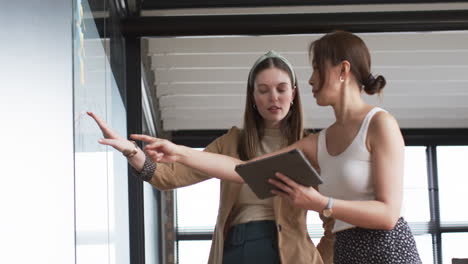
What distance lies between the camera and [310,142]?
9.36ft

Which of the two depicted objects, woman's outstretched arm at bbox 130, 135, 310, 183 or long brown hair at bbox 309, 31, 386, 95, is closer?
long brown hair at bbox 309, 31, 386, 95

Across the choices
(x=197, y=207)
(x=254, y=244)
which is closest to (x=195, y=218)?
(x=197, y=207)

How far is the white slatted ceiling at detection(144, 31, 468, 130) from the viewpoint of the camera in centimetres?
739

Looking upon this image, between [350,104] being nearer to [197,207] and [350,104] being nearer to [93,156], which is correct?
[93,156]

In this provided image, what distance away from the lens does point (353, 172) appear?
8.43ft

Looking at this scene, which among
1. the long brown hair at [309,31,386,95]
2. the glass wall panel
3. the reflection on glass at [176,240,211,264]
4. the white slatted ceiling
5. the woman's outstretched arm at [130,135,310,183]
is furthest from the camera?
the reflection on glass at [176,240,211,264]

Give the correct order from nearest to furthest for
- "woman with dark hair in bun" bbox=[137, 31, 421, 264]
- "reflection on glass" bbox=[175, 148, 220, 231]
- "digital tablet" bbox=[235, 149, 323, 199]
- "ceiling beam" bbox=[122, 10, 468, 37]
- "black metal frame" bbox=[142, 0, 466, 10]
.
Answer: "digital tablet" bbox=[235, 149, 323, 199]
"woman with dark hair in bun" bbox=[137, 31, 421, 264]
"ceiling beam" bbox=[122, 10, 468, 37]
"black metal frame" bbox=[142, 0, 466, 10]
"reflection on glass" bbox=[175, 148, 220, 231]

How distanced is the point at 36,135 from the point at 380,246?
1.11 meters

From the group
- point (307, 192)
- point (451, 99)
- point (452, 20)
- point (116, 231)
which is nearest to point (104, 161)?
point (116, 231)

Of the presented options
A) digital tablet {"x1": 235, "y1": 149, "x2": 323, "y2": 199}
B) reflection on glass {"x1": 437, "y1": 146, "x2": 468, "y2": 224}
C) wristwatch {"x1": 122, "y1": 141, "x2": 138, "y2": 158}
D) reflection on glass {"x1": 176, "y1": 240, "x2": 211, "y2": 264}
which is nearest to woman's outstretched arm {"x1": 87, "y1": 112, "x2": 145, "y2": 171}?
wristwatch {"x1": 122, "y1": 141, "x2": 138, "y2": 158}

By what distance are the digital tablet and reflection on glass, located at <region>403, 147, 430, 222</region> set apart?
7862 mm

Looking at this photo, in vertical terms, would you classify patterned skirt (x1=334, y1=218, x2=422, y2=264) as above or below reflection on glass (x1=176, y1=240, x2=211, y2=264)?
above

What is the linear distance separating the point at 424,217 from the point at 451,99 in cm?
148

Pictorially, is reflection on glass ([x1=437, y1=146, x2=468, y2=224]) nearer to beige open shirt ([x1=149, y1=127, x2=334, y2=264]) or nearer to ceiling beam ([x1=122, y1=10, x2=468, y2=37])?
ceiling beam ([x1=122, y1=10, x2=468, y2=37])
